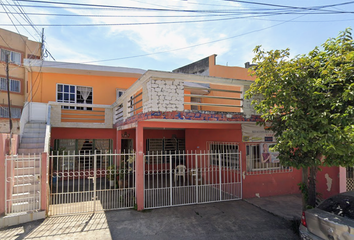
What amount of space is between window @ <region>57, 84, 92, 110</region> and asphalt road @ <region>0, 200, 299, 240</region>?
7.83m

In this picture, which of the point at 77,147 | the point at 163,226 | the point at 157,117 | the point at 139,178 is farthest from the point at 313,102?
the point at 77,147

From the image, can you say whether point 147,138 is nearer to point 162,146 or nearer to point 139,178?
point 162,146

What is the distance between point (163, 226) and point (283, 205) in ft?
13.7

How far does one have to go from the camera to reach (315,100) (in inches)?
187

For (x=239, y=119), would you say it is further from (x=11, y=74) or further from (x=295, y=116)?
(x=11, y=74)

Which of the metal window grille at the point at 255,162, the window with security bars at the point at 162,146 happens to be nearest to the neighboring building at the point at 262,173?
the metal window grille at the point at 255,162

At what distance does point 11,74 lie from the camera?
54.0 ft

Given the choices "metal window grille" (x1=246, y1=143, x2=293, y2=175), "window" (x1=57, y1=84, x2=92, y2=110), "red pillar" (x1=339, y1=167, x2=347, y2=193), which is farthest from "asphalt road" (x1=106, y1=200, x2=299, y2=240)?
"window" (x1=57, y1=84, x2=92, y2=110)

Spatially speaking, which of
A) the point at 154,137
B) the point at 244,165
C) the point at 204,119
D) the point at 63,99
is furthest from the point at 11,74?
the point at 244,165

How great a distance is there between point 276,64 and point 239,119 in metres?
2.26

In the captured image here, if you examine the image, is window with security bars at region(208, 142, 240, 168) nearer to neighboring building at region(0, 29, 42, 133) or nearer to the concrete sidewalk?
the concrete sidewalk

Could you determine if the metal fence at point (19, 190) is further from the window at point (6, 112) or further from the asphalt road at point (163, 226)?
the window at point (6, 112)

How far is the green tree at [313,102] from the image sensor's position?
4203mm

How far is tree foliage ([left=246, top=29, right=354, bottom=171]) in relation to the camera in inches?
165
